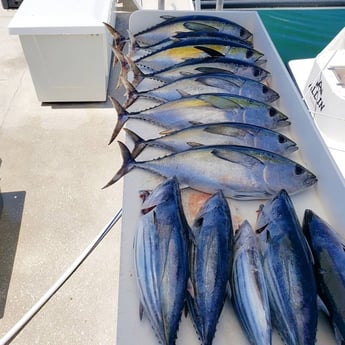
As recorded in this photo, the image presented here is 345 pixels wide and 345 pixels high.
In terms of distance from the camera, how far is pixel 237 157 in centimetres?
111

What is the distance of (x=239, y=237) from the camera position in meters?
0.94

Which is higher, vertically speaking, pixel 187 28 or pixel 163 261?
pixel 187 28

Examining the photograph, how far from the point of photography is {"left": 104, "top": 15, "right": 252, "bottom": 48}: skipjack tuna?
1797 millimetres

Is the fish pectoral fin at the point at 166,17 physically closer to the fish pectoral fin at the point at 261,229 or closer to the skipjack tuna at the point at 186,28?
the skipjack tuna at the point at 186,28

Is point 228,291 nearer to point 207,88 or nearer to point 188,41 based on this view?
point 207,88

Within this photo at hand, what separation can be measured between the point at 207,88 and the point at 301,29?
126 inches

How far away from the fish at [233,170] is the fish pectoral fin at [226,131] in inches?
3.8

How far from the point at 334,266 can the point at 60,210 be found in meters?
1.62

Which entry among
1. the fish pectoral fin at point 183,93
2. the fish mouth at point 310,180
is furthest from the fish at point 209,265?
the fish pectoral fin at point 183,93

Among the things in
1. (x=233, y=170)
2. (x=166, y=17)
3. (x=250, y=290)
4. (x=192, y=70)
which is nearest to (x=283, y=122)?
(x=233, y=170)

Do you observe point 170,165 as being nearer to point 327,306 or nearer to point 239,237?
point 239,237

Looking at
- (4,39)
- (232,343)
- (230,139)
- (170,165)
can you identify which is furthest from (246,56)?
(4,39)

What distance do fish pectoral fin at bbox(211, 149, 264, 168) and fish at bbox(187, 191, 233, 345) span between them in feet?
0.53

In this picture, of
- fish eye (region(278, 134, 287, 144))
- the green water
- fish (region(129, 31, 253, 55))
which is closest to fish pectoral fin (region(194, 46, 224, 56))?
fish (region(129, 31, 253, 55))
